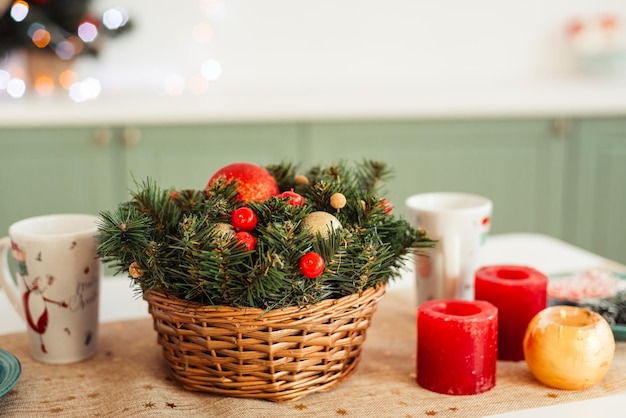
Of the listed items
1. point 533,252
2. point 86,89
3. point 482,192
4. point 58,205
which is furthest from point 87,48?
point 533,252

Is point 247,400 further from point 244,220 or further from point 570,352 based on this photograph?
point 570,352

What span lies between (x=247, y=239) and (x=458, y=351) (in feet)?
0.74

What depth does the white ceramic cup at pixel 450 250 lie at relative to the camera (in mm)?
833

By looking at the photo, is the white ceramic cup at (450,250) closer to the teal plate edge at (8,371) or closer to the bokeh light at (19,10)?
the teal plate edge at (8,371)

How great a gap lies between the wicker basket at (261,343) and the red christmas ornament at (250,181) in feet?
0.43

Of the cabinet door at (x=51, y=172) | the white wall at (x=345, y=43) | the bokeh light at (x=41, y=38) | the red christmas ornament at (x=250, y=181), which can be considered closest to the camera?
the red christmas ornament at (x=250, y=181)

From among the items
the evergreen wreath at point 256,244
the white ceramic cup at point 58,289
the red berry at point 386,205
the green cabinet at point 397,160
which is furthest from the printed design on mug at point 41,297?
the green cabinet at point 397,160

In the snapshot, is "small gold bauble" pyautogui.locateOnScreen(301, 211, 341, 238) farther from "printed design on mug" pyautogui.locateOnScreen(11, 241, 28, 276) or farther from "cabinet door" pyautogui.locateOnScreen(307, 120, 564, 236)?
"cabinet door" pyautogui.locateOnScreen(307, 120, 564, 236)

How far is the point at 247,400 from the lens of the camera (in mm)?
654

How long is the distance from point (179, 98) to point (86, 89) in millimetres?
371

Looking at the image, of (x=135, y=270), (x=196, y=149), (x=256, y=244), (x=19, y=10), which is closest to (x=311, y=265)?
(x=256, y=244)

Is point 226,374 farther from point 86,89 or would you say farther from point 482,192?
point 86,89

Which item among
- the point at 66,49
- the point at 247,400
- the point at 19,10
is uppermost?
the point at 19,10

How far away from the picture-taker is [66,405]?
0.66 meters
